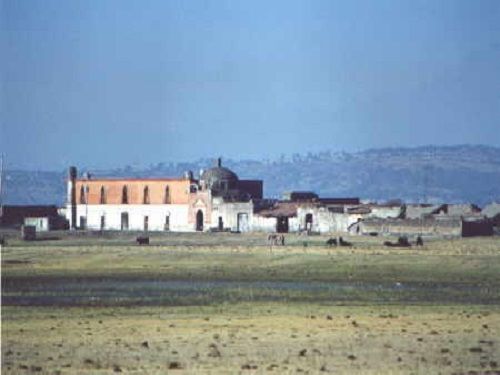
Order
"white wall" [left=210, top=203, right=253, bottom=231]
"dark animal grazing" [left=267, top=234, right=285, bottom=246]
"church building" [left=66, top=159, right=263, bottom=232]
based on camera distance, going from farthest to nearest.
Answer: "church building" [left=66, top=159, right=263, bottom=232] < "white wall" [left=210, top=203, right=253, bottom=231] < "dark animal grazing" [left=267, top=234, right=285, bottom=246]

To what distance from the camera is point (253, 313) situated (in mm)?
39719

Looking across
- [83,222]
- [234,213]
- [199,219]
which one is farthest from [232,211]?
[83,222]

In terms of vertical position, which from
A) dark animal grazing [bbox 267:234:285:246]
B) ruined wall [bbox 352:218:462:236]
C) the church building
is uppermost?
the church building

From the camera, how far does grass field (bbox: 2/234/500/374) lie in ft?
94.6

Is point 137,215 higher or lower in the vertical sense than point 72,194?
lower

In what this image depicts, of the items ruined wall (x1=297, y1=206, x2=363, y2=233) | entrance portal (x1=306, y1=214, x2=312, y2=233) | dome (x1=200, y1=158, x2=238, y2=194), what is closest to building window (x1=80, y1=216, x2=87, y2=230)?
dome (x1=200, y1=158, x2=238, y2=194)

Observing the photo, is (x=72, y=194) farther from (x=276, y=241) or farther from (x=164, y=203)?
(x=276, y=241)

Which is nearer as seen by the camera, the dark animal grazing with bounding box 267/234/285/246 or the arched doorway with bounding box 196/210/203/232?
the dark animal grazing with bounding box 267/234/285/246

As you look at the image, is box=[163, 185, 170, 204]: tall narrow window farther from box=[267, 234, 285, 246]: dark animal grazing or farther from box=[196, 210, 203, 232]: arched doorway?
box=[267, 234, 285, 246]: dark animal grazing

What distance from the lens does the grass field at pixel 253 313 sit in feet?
94.6

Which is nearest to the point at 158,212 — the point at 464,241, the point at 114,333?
the point at 464,241

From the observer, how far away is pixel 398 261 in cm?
6994

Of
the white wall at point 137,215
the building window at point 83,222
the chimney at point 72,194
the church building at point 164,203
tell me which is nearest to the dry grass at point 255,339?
the church building at point 164,203

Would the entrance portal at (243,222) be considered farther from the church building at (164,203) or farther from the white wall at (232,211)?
the white wall at (232,211)
